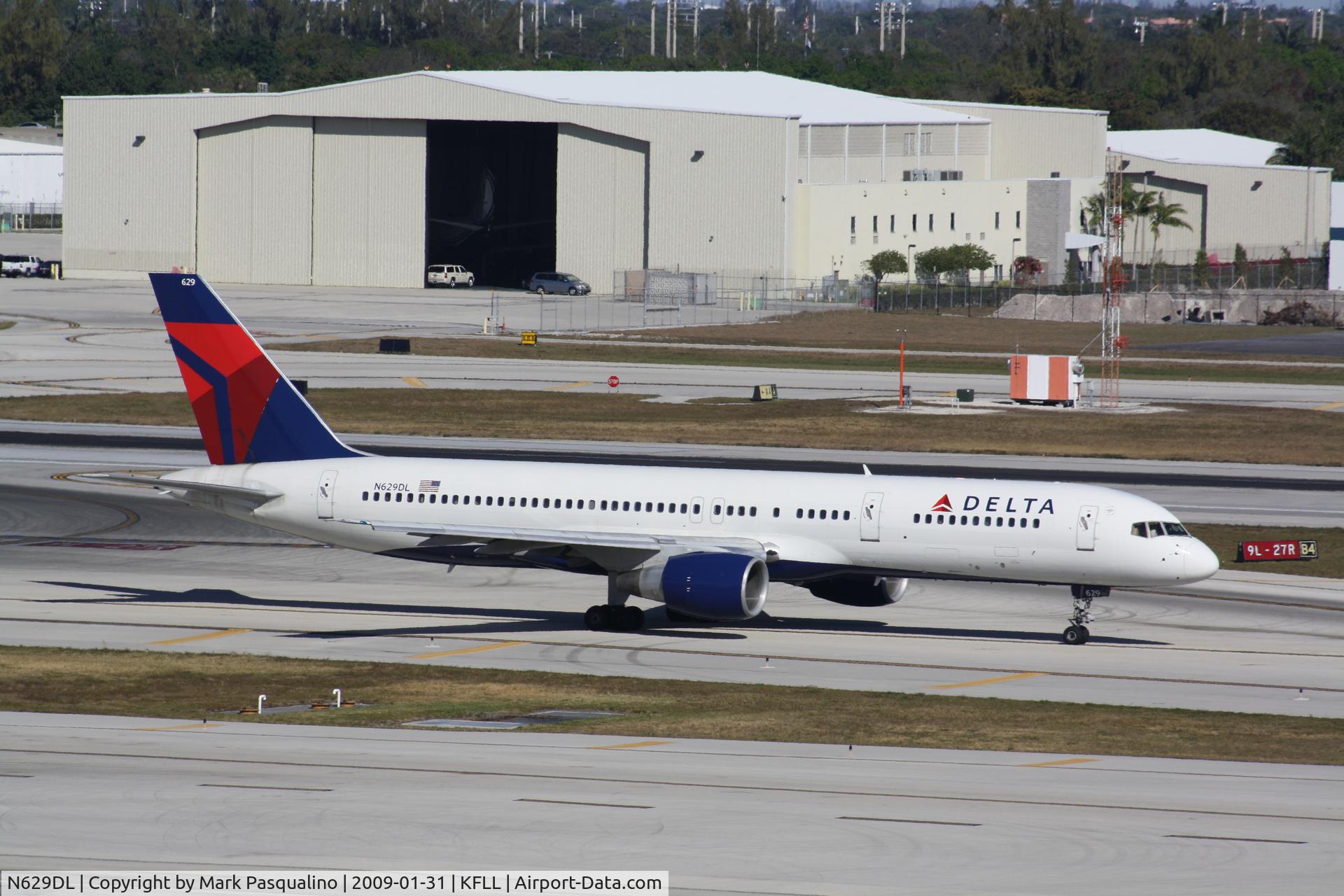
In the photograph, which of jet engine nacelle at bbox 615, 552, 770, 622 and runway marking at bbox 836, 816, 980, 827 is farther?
jet engine nacelle at bbox 615, 552, 770, 622

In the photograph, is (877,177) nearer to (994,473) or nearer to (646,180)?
(646,180)

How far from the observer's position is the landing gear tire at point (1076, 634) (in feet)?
131

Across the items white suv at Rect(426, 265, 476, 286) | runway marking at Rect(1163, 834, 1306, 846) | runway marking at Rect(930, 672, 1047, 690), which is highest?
white suv at Rect(426, 265, 476, 286)

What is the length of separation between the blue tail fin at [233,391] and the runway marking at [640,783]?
16.3 metres

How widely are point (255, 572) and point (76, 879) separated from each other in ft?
93.8

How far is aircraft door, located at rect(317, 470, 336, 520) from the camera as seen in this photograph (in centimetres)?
4184

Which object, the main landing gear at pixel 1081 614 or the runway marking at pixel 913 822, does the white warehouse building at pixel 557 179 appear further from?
the runway marking at pixel 913 822

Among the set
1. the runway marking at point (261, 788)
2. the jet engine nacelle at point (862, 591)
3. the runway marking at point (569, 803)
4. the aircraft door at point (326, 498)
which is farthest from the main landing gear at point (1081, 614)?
the runway marking at point (261, 788)

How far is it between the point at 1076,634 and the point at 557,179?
119176mm

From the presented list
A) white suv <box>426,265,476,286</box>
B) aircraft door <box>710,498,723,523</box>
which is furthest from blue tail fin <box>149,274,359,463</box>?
white suv <box>426,265,476,286</box>

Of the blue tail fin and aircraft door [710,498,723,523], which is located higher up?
the blue tail fin

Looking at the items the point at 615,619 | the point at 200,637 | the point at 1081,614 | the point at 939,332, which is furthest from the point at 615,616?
the point at 939,332

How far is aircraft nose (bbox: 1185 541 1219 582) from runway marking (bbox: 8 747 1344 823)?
1433 cm

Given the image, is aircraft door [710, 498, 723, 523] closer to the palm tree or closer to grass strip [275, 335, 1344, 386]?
grass strip [275, 335, 1344, 386]
